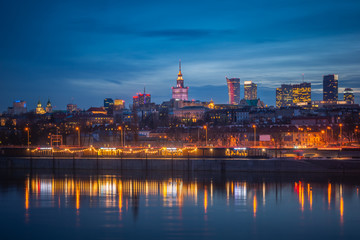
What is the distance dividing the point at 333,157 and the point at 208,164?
13608 mm

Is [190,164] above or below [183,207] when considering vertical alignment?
above

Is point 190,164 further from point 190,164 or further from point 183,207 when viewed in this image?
point 183,207

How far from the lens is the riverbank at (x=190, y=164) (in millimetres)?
54438

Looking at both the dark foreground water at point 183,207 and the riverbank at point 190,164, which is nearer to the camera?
the dark foreground water at point 183,207

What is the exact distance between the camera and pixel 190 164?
5950 cm

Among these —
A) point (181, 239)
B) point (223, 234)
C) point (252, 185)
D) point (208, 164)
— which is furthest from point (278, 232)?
point (208, 164)

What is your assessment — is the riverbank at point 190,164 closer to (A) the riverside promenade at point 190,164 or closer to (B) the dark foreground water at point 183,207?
(A) the riverside promenade at point 190,164

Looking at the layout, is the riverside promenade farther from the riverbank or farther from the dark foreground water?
the dark foreground water

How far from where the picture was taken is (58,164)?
64.4 meters

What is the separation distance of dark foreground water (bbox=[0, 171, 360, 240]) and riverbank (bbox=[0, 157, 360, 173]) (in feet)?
5.80

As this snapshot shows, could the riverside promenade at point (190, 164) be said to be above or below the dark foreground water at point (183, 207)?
above

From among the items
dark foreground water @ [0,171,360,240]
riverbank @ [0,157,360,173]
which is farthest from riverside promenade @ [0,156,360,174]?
dark foreground water @ [0,171,360,240]

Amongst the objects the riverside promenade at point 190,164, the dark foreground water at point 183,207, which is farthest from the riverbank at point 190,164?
the dark foreground water at point 183,207

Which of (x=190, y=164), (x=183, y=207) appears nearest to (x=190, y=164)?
(x=190, y=164)
